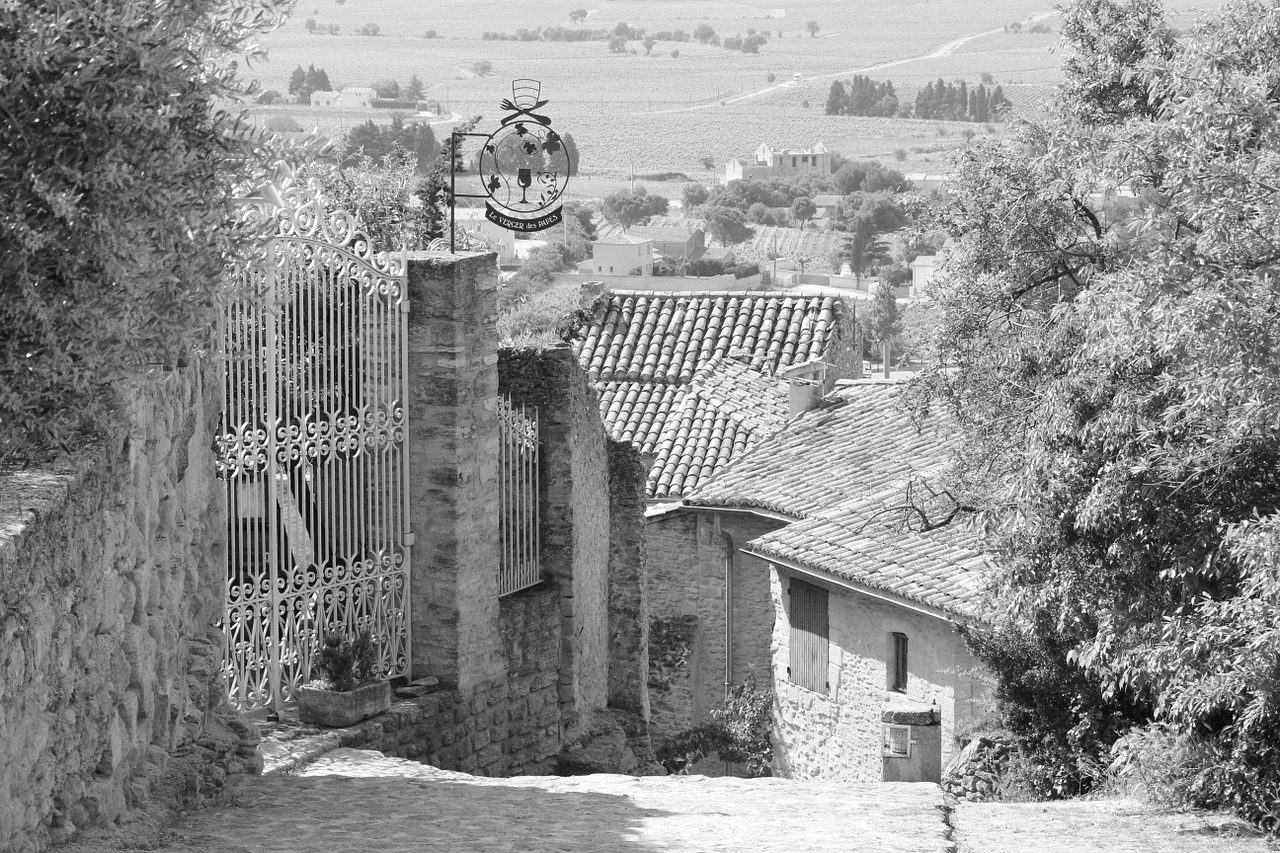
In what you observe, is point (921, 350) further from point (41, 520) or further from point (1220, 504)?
point (41, 520)

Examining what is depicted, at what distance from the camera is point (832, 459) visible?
857 inches

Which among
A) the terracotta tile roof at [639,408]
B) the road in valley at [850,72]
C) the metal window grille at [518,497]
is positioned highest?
the road in valley at [850,72]

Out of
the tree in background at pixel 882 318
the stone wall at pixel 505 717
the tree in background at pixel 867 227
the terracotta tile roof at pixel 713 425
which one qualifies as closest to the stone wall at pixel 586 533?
the stone wall at pixel 505 717

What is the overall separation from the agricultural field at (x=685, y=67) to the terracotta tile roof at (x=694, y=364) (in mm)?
53876

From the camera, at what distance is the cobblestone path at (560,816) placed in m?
6.27

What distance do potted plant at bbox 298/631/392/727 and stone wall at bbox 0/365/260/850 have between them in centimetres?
202

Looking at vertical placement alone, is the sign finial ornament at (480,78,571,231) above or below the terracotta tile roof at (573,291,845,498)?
above

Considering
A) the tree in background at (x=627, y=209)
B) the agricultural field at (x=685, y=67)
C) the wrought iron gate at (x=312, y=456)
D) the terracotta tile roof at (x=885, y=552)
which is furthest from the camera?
the agricultural field at (x=685, y=67)

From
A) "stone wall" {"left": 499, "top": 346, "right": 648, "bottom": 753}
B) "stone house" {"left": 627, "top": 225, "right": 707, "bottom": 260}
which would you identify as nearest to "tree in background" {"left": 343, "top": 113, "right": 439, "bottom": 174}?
"stone house" {"left": 627, "top": 225, "right": 707, "bottom": 260}

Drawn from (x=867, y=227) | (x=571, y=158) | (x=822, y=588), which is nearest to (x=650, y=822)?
(x=822, y=588)

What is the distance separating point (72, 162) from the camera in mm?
5305

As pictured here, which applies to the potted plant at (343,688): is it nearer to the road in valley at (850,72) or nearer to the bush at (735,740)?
the bush at (735,740)

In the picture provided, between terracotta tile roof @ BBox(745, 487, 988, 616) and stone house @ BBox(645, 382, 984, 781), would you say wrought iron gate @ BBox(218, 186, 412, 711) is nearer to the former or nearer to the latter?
stone house @ BBox(645, 382, 984, 781)

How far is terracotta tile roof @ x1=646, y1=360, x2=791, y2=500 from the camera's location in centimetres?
2369
